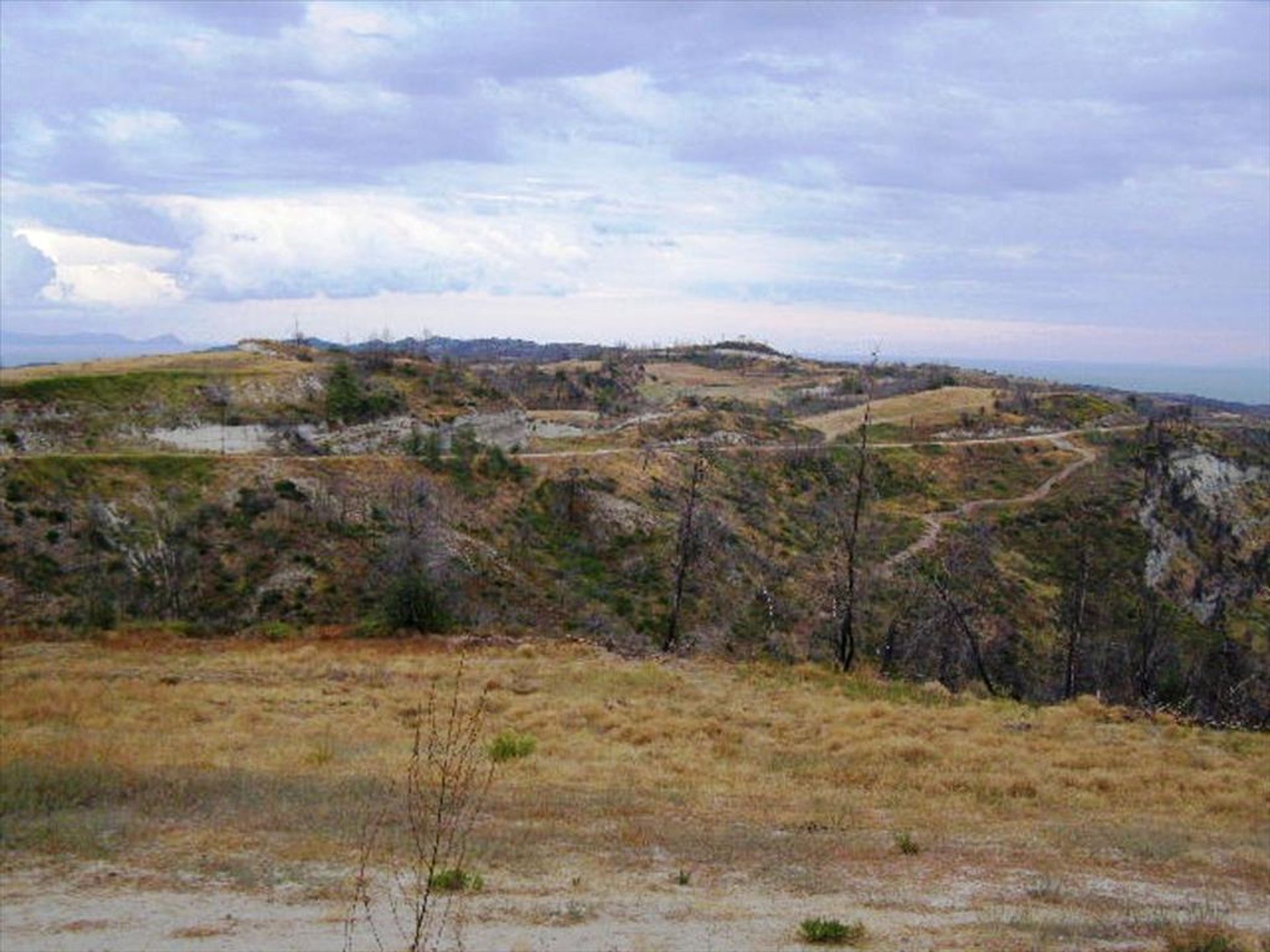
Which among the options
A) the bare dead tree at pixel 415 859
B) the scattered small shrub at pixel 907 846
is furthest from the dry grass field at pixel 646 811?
the bare dead tree at pixel 415 859

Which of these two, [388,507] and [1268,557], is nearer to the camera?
[388,507]

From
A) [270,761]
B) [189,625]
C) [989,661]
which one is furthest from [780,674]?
[989,661]

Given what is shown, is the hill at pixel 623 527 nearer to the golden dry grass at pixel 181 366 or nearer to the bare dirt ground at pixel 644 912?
the golden dry grass at pixel 181 366

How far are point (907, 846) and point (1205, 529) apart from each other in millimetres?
72391

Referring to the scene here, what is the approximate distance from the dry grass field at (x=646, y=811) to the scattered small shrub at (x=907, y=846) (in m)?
0.04

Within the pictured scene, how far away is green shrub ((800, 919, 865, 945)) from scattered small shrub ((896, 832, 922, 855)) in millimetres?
2985

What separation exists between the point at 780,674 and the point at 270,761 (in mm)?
12753

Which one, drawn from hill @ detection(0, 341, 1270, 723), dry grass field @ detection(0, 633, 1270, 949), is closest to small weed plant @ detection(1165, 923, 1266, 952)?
dry grass field @ detection(0, 633, 1270, 949)

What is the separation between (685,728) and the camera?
61.5 ft

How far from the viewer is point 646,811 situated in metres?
13.3

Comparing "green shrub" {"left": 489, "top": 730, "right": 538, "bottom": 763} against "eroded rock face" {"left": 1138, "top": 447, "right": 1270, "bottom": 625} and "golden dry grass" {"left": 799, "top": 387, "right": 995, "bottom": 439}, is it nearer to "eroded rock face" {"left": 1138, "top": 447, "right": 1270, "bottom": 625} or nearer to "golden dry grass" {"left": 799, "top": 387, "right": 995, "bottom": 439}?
"eroded rock face" {"left": 1138, "top": 447, "right": 1270, "bottom": 625}

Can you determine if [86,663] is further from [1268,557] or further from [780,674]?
[1268,557]

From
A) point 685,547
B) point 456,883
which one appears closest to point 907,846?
point 456,883

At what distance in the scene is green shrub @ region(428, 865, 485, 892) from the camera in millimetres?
9555
